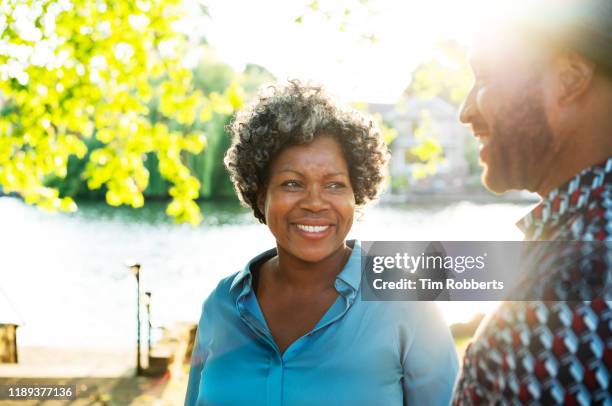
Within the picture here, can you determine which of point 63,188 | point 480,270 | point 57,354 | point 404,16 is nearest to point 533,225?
point 480,270

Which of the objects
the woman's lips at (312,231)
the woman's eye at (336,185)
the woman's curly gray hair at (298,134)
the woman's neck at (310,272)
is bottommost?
the woman's neck at (310,272)

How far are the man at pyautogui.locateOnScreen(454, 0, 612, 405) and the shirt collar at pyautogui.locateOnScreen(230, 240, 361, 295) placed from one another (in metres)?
0.90

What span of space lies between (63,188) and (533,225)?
28365 millimetres

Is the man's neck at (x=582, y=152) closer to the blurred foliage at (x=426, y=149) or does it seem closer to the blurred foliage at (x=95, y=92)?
the blurred foliage at (x=95, y=92)

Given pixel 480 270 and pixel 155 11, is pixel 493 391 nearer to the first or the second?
pixel 480 270

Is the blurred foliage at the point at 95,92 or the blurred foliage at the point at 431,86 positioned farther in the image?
the blurred foliage at the point at 431,86

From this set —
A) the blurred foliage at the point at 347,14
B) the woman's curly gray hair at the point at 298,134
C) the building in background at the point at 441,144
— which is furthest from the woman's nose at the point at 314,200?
the building in background at the point at 441,144

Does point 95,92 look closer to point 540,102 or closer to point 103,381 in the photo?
point 103,381

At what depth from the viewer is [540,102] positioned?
921mm

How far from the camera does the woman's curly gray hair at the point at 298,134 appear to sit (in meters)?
1.91

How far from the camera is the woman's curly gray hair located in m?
1.91

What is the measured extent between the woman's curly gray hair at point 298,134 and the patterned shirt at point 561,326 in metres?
1.05

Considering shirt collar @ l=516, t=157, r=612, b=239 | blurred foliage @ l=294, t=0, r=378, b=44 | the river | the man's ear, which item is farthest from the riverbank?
the man's ear

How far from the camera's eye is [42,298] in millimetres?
13789
